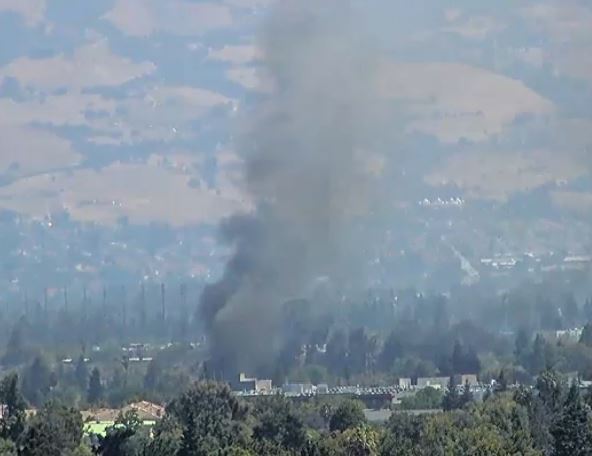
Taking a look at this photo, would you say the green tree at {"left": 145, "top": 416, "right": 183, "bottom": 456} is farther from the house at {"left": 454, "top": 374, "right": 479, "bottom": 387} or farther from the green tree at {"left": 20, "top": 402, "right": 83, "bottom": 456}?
the house at {"left": 454, "top": 374, "right": 479, "bottom": 387}

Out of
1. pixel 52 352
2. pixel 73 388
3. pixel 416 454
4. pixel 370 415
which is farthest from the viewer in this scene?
pixel 52 352

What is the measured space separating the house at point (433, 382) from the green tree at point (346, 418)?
27293 millimetres

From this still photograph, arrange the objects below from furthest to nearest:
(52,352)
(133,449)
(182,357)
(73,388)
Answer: (52,352) → (182,357) → (73,388) → (133,449)

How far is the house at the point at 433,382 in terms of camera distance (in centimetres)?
11000

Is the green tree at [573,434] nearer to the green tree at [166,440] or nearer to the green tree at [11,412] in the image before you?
the green tree at [166,440]

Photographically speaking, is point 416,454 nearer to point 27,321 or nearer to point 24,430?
point 24,430

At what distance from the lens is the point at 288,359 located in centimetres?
11756

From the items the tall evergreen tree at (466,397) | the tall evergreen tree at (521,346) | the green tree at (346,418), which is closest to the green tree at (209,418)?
the green tree at (346,418)

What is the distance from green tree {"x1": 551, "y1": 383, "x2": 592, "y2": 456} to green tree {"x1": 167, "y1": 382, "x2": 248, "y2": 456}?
338 inches

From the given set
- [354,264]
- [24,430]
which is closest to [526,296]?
[354,264]

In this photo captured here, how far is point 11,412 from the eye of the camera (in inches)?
2923

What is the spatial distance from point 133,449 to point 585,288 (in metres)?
101

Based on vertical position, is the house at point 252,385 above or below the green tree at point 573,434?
below

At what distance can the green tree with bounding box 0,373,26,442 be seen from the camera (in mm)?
67375
